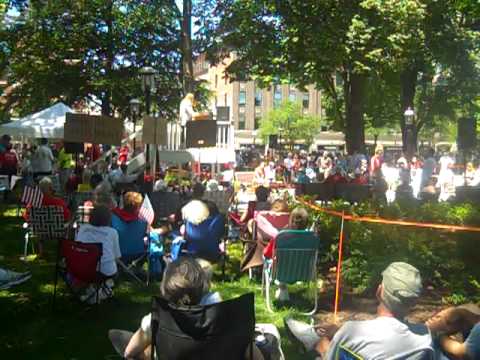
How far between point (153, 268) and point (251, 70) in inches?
658

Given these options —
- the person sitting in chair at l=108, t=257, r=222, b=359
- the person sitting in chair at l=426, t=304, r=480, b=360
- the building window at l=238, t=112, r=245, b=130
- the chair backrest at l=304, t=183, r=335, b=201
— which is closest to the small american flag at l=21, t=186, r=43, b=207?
the person sitting in chair at l=108, t=257, r=222, b=359

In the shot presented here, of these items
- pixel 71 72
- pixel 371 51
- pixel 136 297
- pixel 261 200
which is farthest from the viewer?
pixel 71 72

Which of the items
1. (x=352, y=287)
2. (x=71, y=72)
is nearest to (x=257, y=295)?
(x=352, y=287)

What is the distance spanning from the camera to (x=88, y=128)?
9.98 m

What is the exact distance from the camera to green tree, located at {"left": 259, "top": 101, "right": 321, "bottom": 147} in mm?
75125

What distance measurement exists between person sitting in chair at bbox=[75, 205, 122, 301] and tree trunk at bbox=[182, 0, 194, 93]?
373 inches

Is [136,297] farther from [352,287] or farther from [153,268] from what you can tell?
[352,287]

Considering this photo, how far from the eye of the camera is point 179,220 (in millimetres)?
8188

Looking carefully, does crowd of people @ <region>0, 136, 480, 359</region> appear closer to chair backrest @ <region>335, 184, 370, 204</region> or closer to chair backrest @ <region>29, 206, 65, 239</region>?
chair backrest @ <region>29, 206, 65, 239</region>

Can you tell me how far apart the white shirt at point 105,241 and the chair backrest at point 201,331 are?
2.87 metres

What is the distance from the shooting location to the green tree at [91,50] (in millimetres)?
Result: 32812

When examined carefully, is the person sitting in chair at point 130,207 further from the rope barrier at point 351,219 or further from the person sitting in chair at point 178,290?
the person sitting in chair at point 178,290

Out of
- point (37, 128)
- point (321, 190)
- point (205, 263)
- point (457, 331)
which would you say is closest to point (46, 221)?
point (205, 263)

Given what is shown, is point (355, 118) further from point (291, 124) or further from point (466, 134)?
point (291, 124)
